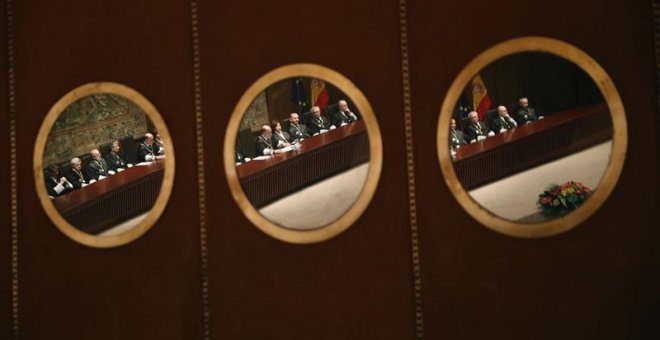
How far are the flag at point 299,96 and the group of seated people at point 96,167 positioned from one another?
95 cm

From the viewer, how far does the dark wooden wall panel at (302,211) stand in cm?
462

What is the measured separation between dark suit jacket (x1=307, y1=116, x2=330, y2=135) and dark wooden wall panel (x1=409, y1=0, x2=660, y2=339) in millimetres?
552

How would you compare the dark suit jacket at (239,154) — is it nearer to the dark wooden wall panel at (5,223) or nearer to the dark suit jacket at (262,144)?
the dark suit jacket at (262,144)

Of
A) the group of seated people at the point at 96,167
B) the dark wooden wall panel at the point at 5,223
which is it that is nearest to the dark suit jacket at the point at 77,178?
the group of seated people at the point at 96,167

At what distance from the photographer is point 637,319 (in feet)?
14.0

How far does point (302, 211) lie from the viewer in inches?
184

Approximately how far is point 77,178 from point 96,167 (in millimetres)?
170

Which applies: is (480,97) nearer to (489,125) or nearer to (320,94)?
(489,125)

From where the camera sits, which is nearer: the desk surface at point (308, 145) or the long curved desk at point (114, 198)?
the desk surface at point (308, 145)

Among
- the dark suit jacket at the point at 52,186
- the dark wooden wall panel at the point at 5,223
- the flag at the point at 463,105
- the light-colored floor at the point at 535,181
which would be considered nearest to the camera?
the light-colored floor at the point at 535,181

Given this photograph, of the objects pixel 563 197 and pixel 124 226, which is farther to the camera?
pixel 124 226

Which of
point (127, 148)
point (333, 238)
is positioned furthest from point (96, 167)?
point (333, 238)

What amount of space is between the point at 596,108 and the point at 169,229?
2.74 m

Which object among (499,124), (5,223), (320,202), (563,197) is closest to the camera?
(563,197)
